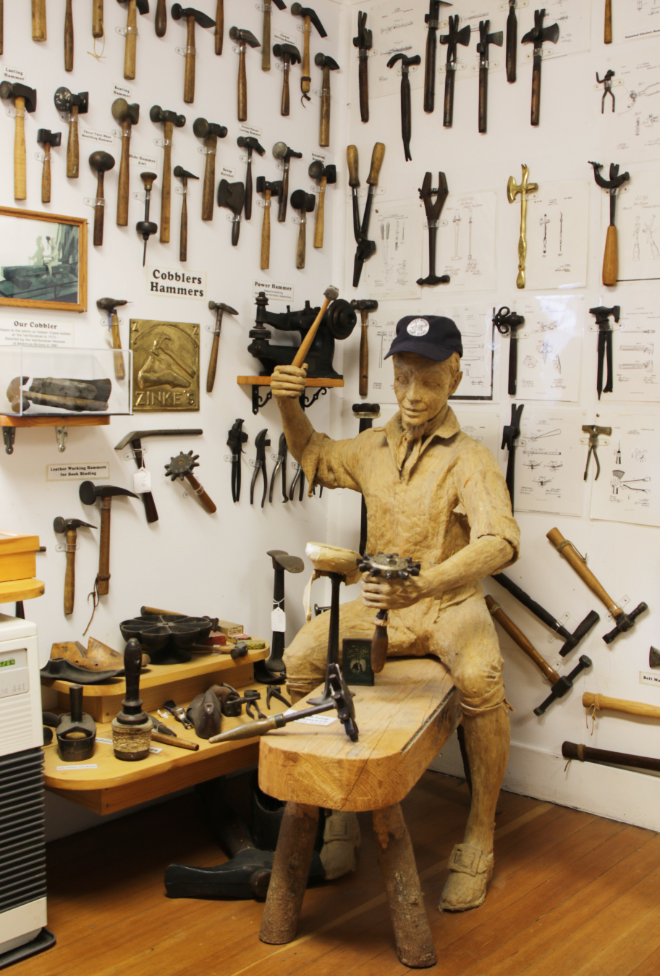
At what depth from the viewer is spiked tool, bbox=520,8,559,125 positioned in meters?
3.63

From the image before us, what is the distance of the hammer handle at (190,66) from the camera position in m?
3.56

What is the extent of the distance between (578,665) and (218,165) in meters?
2.61

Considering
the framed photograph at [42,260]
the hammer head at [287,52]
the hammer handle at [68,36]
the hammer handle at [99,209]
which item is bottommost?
the framed photograph at [42,260]

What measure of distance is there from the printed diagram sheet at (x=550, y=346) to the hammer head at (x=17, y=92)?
2.06 m

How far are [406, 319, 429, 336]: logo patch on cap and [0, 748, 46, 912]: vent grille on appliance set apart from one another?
186 cm

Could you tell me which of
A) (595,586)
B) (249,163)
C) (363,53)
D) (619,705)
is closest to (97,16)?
(249,163)

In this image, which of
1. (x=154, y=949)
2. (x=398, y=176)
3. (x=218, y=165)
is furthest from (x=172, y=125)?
(x=154, y=949)

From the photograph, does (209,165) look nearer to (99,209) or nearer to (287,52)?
(99,209)

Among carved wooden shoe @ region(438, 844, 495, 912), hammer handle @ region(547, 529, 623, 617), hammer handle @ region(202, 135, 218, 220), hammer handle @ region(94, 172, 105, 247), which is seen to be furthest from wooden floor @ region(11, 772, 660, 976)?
hammer handle @ region(202, 135, 218, 220)

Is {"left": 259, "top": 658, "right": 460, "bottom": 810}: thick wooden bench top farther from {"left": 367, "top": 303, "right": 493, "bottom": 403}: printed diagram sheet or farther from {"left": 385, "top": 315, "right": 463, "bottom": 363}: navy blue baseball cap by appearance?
{"left": 367, "top": 303, "right": 493, "bottom": 403}: printed diagram sheet

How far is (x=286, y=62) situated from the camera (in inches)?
158

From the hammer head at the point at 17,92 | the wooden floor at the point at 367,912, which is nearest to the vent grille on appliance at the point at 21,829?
the wooden floor at the point at 367,912

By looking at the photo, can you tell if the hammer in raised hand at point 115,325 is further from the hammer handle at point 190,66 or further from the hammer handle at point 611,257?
the hammer handle at point 611,257

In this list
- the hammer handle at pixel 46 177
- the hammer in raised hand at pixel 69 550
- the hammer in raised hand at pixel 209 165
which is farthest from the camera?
the hammer in raised hand at pixel 209 165
